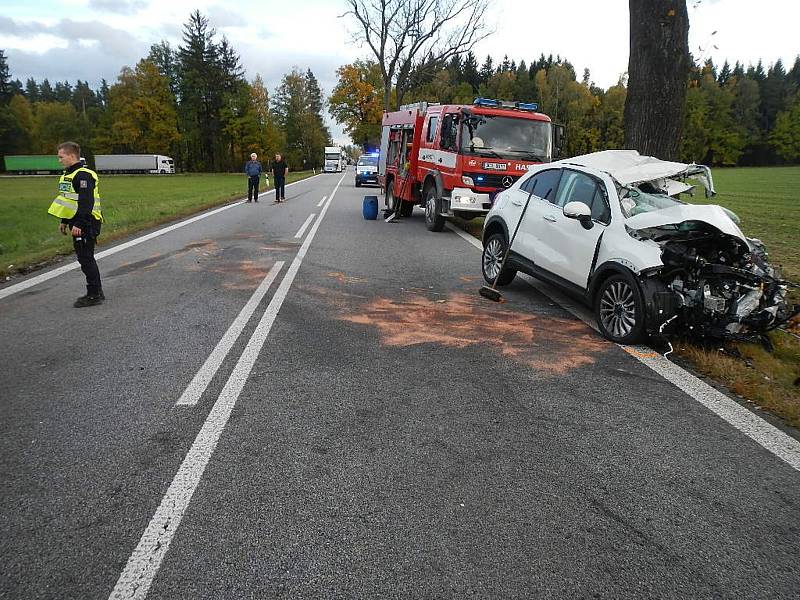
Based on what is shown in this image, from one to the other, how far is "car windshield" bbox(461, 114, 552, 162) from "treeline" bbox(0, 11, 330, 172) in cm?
6199

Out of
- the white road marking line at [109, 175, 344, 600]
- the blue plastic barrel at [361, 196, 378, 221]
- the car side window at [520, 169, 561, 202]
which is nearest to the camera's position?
the white road marking line at [109, 175, 344, 600]

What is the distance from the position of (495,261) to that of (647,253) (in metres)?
2.90

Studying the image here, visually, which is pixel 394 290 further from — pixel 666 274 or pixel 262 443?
pixel 262 443

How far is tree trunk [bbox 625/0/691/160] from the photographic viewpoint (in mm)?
8617

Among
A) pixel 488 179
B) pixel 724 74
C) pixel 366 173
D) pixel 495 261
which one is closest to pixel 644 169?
pixel 495 261

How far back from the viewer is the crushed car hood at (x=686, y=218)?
5152mm

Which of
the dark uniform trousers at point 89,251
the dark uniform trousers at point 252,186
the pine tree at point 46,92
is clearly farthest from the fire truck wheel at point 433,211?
the pine tree at point 46,92

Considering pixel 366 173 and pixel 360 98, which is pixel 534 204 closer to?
pixel 366 173

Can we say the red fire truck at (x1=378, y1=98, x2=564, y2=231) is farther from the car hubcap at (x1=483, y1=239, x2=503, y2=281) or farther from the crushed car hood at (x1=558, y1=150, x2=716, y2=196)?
the crushed car hood at (x1=558, y1=150, x2=716, y2=196)

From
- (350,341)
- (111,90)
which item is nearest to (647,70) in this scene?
(350,341)

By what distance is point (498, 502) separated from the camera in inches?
117

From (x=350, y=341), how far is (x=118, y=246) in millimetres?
7889

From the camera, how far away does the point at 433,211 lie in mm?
13664

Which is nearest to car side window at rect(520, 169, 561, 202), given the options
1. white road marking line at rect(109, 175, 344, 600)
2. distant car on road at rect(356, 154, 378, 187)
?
white road marking line at rect(109, 175, 344, 600)
